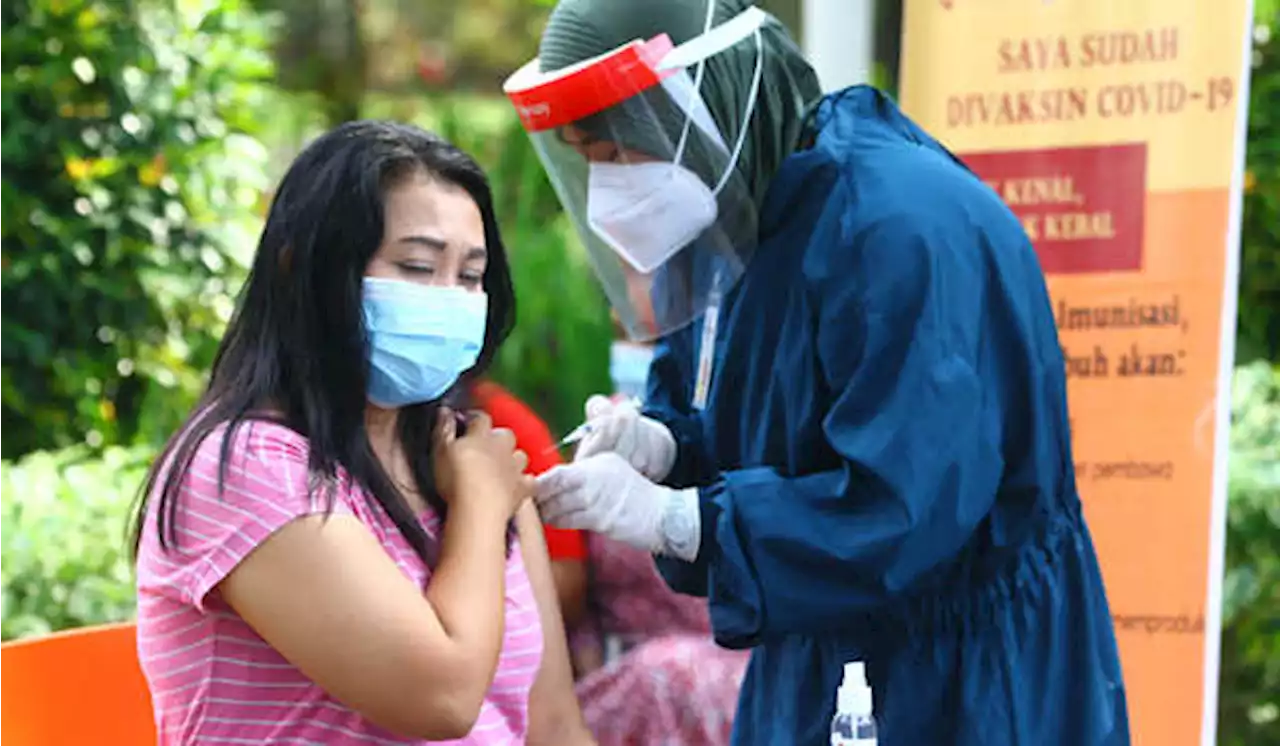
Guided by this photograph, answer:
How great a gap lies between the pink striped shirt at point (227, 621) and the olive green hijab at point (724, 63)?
58 cm

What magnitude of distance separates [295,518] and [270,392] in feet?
0.66

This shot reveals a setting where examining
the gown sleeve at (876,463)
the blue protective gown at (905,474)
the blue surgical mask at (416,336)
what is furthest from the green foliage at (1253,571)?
the blue surgical mask at (416,336)

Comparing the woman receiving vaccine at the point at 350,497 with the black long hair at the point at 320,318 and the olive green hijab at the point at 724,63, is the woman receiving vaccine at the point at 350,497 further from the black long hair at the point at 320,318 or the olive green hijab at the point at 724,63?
Answer: the olive green hijab at the point at 724,63

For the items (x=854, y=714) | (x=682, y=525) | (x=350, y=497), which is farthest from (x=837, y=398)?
(x=350, y=497)

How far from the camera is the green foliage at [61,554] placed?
3299 mm

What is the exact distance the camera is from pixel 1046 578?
1.98m

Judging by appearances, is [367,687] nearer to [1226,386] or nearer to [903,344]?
[903,344]

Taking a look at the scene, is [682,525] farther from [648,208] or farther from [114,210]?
[114,210]

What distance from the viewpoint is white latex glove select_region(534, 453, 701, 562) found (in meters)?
1.99

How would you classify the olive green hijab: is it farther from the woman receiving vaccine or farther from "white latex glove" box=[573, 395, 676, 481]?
"white latex glove" box=[573, 395, 676, 481]

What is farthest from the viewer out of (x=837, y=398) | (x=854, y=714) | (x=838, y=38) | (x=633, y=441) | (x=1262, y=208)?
(x=1262, y=208)

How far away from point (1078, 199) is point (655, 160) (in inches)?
53.7

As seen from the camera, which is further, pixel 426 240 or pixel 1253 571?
pixel 1253 571

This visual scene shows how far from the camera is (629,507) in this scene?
2.01 m
